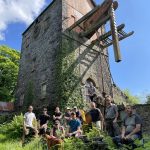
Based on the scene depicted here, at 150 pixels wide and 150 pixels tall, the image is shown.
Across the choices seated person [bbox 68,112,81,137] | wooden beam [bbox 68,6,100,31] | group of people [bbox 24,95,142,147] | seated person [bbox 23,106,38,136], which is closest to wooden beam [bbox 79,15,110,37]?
wooden beam [bbox 68,6,100,31]

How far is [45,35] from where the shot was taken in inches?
760

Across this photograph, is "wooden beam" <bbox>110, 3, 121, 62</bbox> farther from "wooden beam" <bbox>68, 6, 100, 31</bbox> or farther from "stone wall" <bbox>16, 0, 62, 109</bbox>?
"stone wall" <bbox>16, 0, 62, 109</bbox>

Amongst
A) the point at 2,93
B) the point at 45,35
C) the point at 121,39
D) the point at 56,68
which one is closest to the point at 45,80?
the point at 56,68

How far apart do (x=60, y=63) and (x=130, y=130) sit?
31.2 ft

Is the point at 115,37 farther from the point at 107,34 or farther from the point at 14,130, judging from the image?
the point at 14,130

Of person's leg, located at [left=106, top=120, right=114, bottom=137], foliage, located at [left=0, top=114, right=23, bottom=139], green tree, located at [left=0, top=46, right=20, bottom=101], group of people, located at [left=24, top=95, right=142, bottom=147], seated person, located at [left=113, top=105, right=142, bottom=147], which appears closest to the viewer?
seated person, located at [left=113, top=105, right=142, bottom=147]

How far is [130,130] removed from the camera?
7.49 metres

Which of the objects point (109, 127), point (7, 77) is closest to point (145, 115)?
point (109, 127)

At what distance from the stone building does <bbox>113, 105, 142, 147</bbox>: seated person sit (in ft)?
25.4

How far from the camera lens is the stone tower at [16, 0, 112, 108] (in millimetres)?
16031

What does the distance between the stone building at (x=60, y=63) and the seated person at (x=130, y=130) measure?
25.4 ft

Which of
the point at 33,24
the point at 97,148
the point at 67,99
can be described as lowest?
the point at 97,148

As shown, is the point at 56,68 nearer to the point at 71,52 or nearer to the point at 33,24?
the point at 71,52

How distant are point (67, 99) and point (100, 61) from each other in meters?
5.60
